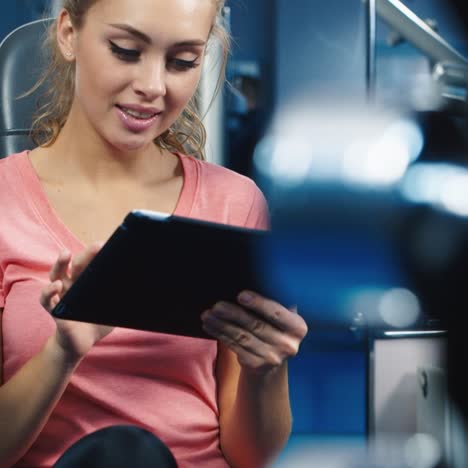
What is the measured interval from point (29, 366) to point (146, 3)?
16.5 inches

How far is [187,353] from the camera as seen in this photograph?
37.5 inches

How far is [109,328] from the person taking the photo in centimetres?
84

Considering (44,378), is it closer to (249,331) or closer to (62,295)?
(62,295)

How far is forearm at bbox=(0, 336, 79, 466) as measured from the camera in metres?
0.83

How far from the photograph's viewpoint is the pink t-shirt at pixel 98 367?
3.02 ft

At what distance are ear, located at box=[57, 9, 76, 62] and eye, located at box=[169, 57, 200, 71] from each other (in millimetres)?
134

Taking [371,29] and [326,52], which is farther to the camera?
[326,52]

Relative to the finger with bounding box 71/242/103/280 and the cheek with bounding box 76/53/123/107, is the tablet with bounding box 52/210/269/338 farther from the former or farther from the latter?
the cheek with bounding box 76/53/123/107

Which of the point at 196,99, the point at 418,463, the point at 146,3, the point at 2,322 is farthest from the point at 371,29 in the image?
the point at 2,322

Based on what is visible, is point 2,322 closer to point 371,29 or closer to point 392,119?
point 371,29

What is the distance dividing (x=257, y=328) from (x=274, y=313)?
29mm

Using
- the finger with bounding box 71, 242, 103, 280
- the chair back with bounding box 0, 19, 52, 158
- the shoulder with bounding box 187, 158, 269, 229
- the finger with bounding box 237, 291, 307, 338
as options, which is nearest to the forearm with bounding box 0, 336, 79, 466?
the finger with bounding box 71, 242, 103, 280

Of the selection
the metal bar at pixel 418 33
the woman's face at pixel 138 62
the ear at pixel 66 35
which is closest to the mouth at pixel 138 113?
the woman's face at pixel 138 62

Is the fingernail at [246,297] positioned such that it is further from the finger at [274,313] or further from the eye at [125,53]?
the eye at [125,53]
